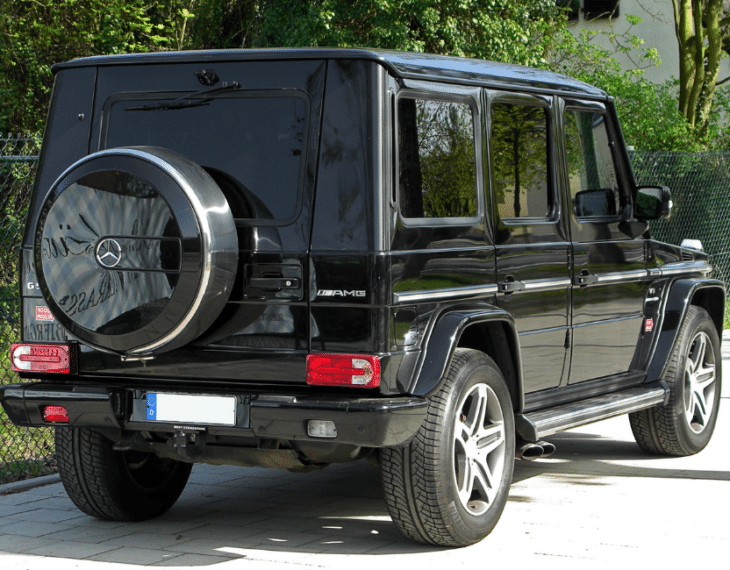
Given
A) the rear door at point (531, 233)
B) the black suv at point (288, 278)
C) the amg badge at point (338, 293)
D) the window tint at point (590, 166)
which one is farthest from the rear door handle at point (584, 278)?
the amg badge at point (338, 293)

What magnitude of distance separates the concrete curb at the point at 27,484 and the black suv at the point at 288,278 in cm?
105

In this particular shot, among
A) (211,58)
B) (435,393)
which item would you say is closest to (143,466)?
(435,393)

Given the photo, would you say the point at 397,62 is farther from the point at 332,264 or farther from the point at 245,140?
the point at 332,264

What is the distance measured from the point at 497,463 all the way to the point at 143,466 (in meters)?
1.83

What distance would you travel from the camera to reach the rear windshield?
4.75m

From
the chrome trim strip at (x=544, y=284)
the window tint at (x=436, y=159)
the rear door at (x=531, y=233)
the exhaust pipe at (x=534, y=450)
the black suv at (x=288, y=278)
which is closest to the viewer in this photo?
the black suv at (x=288, y=278)

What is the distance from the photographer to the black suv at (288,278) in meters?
4.56

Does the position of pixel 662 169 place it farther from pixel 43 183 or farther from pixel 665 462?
pixel 43 183

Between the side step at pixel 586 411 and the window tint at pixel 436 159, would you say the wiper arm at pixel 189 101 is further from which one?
the side step at pixel 586 411

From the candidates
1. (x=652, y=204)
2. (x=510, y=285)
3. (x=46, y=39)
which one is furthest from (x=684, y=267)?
(x=46, y=39)

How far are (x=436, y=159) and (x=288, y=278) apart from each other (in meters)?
0.91

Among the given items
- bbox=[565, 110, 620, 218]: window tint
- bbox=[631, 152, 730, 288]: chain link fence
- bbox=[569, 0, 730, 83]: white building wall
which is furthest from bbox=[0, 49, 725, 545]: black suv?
bbox=[569, 0, 730, 83]: white building wall

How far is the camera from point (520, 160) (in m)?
5.76

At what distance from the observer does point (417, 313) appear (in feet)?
15.5
